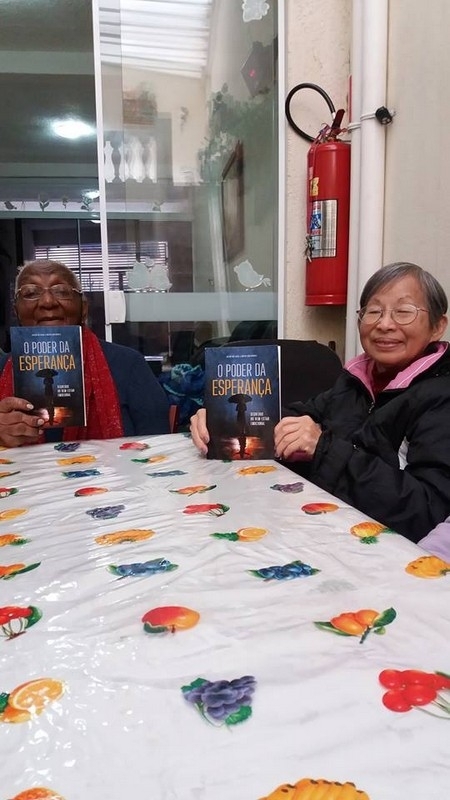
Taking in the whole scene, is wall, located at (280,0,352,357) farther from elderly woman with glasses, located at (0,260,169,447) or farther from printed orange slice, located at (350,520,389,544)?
printed orange slice, located at (350,520,389,544)

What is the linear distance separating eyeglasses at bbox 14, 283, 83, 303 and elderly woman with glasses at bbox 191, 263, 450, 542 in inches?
21.7

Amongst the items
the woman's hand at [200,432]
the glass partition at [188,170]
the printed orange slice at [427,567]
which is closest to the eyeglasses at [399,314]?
the woman's hand at [200,432]

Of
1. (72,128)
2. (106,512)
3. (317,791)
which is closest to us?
(317,791)

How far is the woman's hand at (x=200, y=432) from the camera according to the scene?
4.11 feet

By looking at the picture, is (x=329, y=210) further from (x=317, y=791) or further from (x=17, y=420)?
(x=317, y=791)

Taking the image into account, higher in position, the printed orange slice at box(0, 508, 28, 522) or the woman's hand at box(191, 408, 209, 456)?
the woman's hand at box(191, 408, 209, 456)

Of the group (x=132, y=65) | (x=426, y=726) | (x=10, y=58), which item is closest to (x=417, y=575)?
(x=426, y=726)

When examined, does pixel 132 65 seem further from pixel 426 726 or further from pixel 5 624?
pixel 426 726

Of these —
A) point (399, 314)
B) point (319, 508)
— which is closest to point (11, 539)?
point (319, 508)

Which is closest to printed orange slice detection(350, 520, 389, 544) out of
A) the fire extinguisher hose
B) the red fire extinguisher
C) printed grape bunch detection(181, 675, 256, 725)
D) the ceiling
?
printed grape bunch detection(181, 675, 256, 725)

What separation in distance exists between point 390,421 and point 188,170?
5.72 feet

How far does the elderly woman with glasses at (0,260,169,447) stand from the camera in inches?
63.1

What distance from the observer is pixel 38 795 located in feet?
1.19

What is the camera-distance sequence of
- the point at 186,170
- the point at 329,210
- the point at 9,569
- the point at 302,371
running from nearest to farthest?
the point at 9,569
the point at 302,371
the point at 329,210
the point at 186,170
